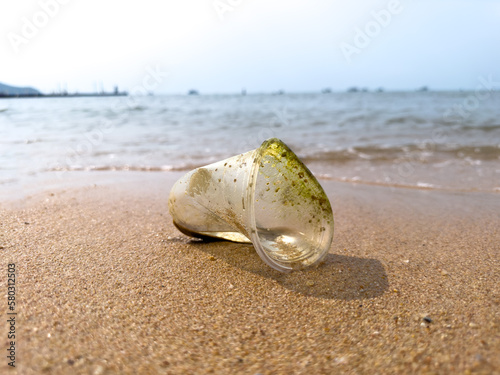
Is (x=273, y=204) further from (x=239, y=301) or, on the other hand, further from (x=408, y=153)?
(x=408, y=153)

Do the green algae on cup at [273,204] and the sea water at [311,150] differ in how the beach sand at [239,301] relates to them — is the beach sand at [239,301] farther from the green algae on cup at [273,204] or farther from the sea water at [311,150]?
the sea water at [311,150]

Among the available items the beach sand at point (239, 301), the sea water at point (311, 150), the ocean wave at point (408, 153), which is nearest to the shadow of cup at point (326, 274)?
the beach sand at point (239, 301)

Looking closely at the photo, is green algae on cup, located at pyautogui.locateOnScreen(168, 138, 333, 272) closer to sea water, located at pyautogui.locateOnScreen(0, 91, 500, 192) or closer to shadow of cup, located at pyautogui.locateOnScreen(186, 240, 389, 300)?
shadow of cup, located at pyautogui.locateOnScreen(186, 240, 389, 300)

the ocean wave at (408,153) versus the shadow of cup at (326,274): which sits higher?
the ocean wave at (408,153)

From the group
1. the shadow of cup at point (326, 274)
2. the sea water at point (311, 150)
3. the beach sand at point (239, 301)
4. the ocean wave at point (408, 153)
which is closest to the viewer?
the beach sand at point (239, 301)

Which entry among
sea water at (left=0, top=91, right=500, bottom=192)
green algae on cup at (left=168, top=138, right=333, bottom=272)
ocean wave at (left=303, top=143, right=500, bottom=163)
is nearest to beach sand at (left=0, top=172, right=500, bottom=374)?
green algae on cup at (left=168, top=138, right=333, bottom=272)

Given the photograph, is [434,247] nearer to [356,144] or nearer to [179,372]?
[179,372]
